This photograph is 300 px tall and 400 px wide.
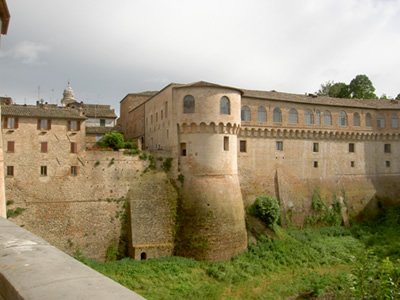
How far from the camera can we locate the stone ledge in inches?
93.1

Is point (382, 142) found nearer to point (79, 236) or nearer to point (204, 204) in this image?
point (204, 204)

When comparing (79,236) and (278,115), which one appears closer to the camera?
(79,236)

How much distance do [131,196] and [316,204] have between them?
1686 cm

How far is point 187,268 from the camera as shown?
20.9m

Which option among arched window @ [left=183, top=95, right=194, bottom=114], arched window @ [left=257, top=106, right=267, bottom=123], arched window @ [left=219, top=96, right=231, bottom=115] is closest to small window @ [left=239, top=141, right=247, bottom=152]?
arched window @ [left=257, top=106, right=267, bottom=123]

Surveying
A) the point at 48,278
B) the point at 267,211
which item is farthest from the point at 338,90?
the point at 48,278

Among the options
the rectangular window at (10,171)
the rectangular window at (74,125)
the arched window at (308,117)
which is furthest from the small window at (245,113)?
the rectangular window at (10,171)

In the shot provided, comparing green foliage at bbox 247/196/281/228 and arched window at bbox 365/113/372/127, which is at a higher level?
arched window at bbox 365/113/372/127

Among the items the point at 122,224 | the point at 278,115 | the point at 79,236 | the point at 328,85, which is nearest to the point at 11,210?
the point at 79,236

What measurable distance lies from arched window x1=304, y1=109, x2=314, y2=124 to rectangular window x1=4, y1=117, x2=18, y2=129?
2363 centimetres

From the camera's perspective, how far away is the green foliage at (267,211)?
2580cm

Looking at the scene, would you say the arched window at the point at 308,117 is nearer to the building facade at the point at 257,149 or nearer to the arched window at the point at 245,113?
the building facade at the point at 257,149

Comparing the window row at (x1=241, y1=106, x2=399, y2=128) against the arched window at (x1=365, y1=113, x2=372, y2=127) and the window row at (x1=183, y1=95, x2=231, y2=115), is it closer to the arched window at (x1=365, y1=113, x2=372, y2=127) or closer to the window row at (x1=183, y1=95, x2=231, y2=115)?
the arched window at (x1=365, y1=113, x2=372, y2=127)

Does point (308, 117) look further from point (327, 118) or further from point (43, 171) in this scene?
point (43, 171)
